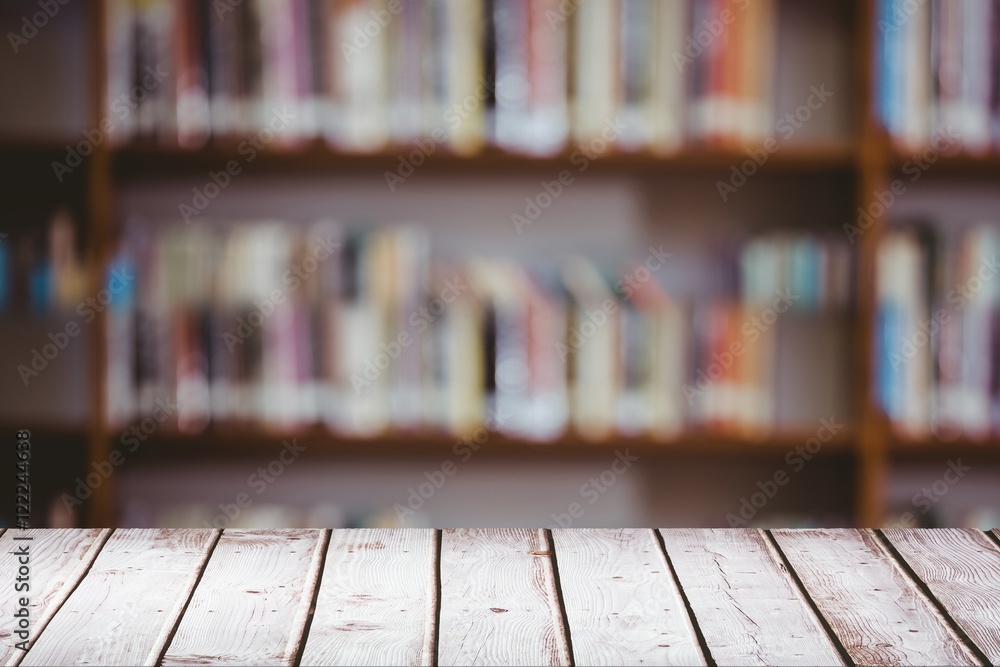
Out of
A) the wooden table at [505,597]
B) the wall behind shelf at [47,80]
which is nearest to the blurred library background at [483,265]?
the wall behind shelf at [47,80]

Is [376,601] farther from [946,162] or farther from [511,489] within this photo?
[946,162]

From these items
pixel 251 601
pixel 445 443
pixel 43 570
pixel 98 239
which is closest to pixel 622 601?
pixel 251 601

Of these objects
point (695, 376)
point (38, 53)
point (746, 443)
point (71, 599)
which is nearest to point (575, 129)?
point (695, 376)

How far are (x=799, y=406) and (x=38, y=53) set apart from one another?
1.77 metres

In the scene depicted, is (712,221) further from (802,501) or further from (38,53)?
(38,53)

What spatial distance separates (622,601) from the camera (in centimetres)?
97

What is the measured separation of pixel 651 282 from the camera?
7.06 ft

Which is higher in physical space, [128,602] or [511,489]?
[128,602]

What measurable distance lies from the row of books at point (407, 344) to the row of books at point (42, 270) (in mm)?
120

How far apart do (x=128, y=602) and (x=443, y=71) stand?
4.11 ft

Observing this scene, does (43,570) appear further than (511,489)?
No

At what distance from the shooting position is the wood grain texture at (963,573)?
0.91 meters

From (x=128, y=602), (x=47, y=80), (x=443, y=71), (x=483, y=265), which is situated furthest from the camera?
(x=47, y=80)

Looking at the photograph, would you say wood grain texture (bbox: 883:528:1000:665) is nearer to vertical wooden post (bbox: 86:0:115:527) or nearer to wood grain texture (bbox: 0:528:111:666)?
wood grain texture (bbox: 0:528:111:666)
